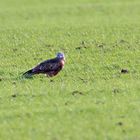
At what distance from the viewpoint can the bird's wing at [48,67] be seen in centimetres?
1606

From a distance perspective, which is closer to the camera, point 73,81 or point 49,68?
point 73,81

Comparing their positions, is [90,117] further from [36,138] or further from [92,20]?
[92,20]

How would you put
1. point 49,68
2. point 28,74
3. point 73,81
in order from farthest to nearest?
point 28,74, point 49,68, point 73,81

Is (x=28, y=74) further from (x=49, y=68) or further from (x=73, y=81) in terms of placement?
(x=73, y=81)

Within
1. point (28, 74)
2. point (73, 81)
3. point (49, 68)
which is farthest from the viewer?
point (28, 74)

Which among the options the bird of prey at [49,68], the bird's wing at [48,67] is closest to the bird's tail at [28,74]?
the bird of prey at [49,68]

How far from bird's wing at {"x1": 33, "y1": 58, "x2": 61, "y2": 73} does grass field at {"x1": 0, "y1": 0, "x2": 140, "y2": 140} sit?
0.21 m

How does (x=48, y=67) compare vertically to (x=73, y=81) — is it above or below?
above

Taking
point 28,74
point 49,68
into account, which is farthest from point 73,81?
point 28,74

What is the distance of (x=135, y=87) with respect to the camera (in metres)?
14.5

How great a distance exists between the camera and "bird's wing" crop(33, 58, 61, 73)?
16062 millimetres

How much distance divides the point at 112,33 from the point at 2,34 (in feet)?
12.7

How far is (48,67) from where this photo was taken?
52.8ft

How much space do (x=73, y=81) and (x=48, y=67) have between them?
30.0 inches
